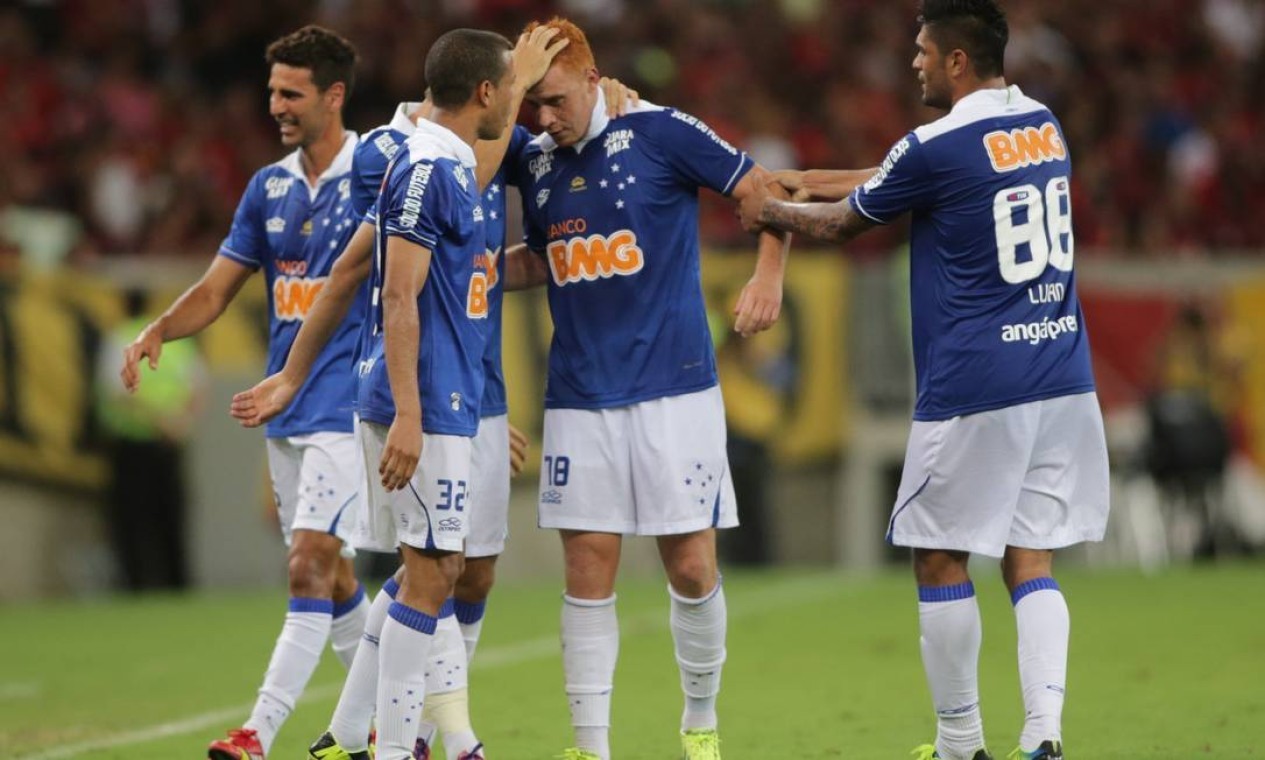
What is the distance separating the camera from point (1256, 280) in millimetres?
16984

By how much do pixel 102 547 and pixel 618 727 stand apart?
8.94m

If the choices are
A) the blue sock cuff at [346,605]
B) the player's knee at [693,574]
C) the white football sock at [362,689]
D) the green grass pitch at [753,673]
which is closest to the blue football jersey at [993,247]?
the player's knee at [693,574]

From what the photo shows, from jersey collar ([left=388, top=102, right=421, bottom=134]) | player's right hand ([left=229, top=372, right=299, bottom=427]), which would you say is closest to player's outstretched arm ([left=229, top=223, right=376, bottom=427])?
player's right hand ([left=229, top=372, right=299, bottom=427])

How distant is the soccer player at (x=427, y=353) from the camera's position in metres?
6.23

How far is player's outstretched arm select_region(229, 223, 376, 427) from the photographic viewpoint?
22.4 feet

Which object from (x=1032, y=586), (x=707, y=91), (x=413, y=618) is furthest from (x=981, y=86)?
(x=707, y=91)

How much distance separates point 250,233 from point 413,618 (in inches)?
86.3

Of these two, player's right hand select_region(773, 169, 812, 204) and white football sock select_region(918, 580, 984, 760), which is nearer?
white football sock select_region(918, 580, 984, 760)

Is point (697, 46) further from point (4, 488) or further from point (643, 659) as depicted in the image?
point (643, 659)

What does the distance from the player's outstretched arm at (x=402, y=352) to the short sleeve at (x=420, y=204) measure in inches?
1.5

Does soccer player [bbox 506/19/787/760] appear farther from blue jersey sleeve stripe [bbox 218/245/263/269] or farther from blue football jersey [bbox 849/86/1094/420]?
blue jersey sleeve stripe [bbox 218/245/263/269]

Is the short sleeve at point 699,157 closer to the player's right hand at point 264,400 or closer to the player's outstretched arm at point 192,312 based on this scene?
the player's right hand at point 264,400

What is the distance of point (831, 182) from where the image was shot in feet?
24.0

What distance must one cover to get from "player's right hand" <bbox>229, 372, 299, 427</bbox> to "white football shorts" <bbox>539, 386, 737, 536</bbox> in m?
0.95
